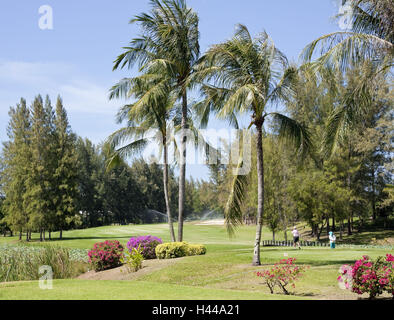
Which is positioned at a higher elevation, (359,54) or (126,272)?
(359,54)

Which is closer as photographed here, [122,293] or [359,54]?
[122,293]

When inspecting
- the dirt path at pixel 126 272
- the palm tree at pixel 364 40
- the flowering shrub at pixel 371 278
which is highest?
the palm tree at pixel 364 40

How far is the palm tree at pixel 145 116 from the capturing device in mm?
19875

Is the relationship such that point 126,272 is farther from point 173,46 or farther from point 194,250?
point 173,46

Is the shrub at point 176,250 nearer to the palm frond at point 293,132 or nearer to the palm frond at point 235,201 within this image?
the palm frond at point 235,201

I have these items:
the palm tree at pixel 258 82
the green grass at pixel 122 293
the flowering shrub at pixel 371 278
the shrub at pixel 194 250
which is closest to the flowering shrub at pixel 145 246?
the shrub at pixel 194 250

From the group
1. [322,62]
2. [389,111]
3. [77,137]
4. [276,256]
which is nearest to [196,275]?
[276,256]

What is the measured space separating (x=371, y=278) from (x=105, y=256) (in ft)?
40.9

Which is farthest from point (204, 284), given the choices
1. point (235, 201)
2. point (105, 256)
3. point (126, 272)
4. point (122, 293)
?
point (105, 256)

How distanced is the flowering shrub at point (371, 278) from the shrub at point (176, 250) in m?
9.79

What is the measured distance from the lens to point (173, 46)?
2030 cm

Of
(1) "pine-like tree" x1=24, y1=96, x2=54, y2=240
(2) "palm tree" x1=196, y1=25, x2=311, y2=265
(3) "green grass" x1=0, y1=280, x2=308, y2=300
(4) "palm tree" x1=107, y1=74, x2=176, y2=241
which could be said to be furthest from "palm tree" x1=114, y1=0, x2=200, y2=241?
(1) "pine-like tree" x1=24, y1=96, x2=54, y2=240

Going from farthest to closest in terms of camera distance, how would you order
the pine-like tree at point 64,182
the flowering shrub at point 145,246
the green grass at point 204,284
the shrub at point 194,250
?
1. the pine-like tree at point 64,182
2. the flowering shrub at point 145,246
3. the shrub at point 194,250
4. the green grass at point 204,284

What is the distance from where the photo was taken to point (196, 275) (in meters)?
14.9
